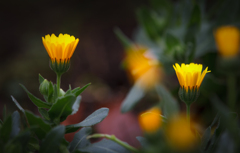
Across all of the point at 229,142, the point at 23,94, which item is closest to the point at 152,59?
the point at 229,142

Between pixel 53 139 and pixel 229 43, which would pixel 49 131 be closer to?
pixel 53 139

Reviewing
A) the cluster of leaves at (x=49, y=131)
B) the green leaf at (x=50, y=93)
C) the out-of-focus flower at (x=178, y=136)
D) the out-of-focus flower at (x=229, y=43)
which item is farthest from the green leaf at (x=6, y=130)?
the out-of-focus flower at (x=229, y=43)

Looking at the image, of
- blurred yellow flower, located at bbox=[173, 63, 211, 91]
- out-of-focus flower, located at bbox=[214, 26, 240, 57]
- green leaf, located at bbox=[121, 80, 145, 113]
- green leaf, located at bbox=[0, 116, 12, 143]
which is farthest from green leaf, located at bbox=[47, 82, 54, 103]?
out-of-focus flower, located at bbox=[214, 26, 240, 57]

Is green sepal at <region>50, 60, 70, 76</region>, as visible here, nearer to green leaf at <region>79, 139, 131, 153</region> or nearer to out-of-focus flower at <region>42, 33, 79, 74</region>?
out-of-focus flower at <region>42, 33, 79, 74</region>

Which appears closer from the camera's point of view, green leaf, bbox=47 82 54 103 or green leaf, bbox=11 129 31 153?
green leaf, bbox=11 129 31 153

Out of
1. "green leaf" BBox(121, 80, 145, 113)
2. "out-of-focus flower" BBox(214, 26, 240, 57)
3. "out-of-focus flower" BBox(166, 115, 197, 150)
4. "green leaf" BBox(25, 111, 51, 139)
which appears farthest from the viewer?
"green leaf" BBox(121, 80, 145, 113)

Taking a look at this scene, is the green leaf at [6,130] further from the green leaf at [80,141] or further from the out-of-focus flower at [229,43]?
the out-of-focus flower at [229,43]
